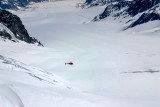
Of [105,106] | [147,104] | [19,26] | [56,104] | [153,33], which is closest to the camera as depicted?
[56,104]

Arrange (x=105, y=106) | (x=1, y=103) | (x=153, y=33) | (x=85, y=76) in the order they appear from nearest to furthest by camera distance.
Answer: (x=1, y=103)
(x=105, y=106)
(x=85, y=76)
(x=153, y=33)

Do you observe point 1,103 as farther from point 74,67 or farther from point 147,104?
point 74,67

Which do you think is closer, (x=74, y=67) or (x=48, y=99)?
(x=48, y=99)

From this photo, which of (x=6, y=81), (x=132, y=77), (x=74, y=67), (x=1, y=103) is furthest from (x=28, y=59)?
(x=1, y=103)

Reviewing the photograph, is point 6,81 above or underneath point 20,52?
above

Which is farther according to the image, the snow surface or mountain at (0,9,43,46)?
mountain at (0,9,43,46)

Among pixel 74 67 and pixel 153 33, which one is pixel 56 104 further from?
pixel 153 33

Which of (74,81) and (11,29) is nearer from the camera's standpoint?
Result: (74,81)

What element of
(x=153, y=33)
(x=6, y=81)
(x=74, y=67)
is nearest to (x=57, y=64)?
(x=74, y=67)

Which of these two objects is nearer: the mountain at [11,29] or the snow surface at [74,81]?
the snow surface at [74,81]

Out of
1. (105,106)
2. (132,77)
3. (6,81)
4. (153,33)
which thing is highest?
(6,81)
